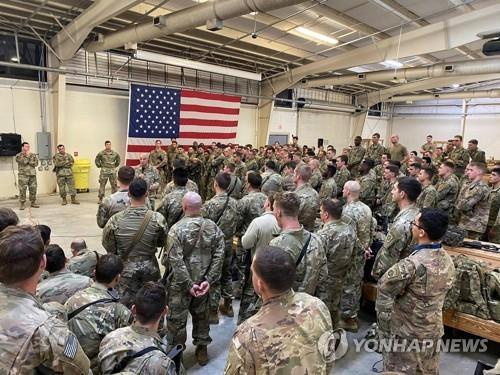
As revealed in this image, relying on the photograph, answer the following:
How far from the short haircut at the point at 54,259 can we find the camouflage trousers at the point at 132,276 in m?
0.84

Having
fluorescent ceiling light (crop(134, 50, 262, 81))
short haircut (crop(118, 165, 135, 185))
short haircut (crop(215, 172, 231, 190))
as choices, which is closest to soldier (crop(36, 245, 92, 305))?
short haircut (crop(118, 165, 135, 185))

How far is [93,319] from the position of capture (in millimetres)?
1904

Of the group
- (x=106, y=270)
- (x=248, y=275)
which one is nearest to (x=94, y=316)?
(x=106, y=270)

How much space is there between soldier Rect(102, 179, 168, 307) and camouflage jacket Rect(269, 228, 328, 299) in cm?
114

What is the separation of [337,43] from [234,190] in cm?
667

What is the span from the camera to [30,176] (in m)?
8.13

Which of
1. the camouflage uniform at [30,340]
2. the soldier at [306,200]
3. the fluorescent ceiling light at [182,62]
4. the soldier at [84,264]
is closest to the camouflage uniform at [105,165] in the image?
the fluorescent ceiling light at [182,62]

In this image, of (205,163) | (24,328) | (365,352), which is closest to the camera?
(24,328)

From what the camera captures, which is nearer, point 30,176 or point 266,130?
point 30,176

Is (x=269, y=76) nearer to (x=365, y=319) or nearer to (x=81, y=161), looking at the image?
(x=81, y=161)

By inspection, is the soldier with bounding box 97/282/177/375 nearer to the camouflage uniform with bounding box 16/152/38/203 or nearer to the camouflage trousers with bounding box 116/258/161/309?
the camouflage trousers with bounding box 116/258/161/309

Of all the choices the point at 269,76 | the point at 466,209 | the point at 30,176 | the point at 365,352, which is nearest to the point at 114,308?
the point at 365,352

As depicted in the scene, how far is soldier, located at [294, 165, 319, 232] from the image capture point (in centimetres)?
459

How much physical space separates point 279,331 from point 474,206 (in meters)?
4.97
